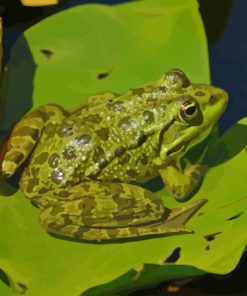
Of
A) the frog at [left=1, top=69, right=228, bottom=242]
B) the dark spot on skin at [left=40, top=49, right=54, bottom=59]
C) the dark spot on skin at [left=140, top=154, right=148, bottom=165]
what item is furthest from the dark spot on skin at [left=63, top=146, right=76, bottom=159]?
the dark spot on skin at [left=40, top=49, right=54, bottom=59]

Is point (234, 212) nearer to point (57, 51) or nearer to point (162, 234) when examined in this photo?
point (162, 234)

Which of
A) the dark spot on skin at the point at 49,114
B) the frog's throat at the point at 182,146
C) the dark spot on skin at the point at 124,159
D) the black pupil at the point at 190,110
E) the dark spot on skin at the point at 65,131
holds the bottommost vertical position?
the frog's throat at the point at 182,146

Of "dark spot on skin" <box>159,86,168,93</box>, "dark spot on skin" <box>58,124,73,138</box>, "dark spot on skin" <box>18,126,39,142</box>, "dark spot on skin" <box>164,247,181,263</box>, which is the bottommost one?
"dark spot on skin" <box>164,247,181,263</box>

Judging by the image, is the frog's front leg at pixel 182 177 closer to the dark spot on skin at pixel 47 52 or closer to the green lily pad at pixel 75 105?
the green lily pad at pixel 75 105

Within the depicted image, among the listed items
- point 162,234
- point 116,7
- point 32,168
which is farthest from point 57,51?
point 162,234

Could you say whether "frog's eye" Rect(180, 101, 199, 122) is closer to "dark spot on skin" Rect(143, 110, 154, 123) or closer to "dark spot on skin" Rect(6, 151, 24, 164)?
"dark spot on skin" Rect(143, 110, 154, 123)

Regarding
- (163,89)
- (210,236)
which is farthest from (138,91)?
(210,236)

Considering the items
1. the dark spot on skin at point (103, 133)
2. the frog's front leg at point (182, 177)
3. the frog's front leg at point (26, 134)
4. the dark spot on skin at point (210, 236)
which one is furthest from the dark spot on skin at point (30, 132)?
the dark spot on skin at point (210, 236)
